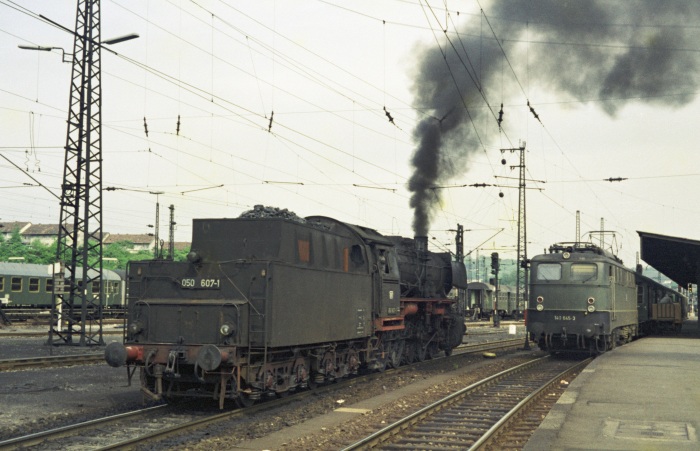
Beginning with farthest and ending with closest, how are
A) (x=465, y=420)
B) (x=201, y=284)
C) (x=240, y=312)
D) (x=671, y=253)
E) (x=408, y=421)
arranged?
(x=671, y=253), (x=201, y=284), (x=240, y=312), (x=465, y=420), (x=408, y=421)

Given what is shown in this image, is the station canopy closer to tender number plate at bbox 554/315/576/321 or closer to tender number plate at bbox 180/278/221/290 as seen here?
tender number plate at bbox 554/315/576/321

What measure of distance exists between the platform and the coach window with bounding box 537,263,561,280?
17.8 ft

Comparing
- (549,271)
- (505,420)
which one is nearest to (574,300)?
(549,271)

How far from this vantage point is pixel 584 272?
21547 millimetres

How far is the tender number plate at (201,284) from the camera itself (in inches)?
453

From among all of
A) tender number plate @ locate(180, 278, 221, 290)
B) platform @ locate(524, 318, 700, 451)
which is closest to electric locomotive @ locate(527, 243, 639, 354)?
platform @ locate(524, 318, 700, 451)

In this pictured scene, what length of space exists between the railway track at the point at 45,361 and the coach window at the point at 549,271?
1312 cm

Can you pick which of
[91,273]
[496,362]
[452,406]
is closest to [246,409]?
[452,406]

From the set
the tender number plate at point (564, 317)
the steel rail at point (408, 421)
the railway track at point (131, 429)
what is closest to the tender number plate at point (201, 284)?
the railway track at point (131, 429)

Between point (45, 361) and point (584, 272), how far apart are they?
604 inches

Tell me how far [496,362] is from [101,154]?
13.7m

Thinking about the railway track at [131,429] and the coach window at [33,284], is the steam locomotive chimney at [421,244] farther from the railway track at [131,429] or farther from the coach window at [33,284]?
the coach window at [33,284]

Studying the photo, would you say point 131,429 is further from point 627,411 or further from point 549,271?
point 549,271

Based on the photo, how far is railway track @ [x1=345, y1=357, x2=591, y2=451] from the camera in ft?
30.5
